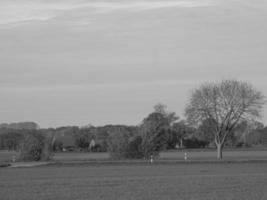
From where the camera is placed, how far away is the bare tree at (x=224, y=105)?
68.9 m

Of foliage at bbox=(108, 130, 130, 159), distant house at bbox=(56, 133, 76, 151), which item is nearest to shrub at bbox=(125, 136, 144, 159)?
foliage at bbox=(108, 130, 130, 159)

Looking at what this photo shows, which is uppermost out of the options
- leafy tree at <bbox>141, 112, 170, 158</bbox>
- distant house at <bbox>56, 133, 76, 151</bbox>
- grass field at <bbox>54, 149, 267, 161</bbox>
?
distant house at <bbox>56, 133, 76, 151</bbox>

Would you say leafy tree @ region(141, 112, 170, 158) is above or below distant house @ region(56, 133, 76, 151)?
below

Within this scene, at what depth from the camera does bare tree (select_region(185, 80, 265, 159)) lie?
6888cm

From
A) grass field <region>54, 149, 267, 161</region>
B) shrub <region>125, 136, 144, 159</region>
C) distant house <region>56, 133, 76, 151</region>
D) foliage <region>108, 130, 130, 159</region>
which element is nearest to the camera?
foliage <region>108, 130, 130, 159</region>

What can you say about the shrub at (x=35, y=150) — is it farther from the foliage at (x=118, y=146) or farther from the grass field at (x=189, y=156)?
the foliage at (x=118, y=146)

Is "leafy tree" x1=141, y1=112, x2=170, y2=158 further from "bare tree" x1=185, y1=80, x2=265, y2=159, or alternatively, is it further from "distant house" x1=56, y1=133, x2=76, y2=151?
"distant house" x1=56, y1=133, x2=76, y2=151

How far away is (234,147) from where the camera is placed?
12175 centimetres

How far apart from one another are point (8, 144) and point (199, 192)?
10931cm

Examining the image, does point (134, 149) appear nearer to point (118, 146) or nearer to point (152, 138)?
point (118, 146)

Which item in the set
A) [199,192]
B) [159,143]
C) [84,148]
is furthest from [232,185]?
[84,148]

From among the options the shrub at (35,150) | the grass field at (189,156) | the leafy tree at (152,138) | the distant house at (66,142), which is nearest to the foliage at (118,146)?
the grass field at (189,156)

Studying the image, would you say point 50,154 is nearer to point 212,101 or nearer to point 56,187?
point 212,101

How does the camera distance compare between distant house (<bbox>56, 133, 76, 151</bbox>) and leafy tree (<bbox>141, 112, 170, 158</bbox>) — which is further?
distant house (<bbox>56, 133, 76, 151</bbox>)
